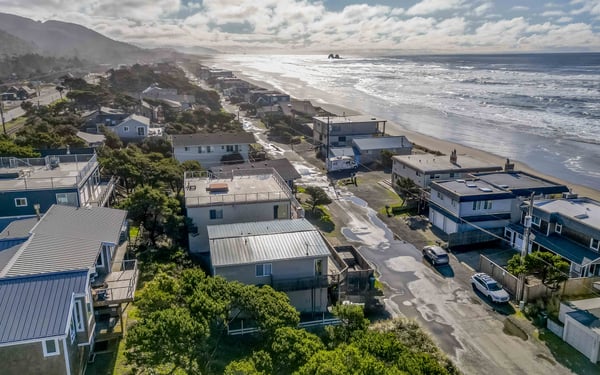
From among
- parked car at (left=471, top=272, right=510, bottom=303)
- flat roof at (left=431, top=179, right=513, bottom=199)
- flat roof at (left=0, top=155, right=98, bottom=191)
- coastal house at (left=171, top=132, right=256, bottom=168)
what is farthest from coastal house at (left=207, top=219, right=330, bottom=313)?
coastal house at (left=171, top=132, right=256, bottom=168)

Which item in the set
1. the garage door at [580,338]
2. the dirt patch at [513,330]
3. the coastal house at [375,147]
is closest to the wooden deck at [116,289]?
the dirt patch at [513,330]

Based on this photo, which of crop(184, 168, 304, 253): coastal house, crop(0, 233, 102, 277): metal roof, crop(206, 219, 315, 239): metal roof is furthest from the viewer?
crop(184, 168, 304, 253): coastal house

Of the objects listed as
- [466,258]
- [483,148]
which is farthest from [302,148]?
[466,258]

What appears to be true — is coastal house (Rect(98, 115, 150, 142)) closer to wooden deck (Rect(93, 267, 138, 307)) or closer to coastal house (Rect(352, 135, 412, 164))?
coastal house (Rect(352, 135, 412, 164))

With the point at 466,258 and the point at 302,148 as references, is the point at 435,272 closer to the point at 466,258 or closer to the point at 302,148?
the point at 466,258

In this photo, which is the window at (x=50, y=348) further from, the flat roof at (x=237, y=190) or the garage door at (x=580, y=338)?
the garage door at (x=580, y=338)

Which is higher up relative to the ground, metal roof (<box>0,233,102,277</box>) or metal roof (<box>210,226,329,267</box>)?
metal roof (<box>0,233,102,277</box>)
